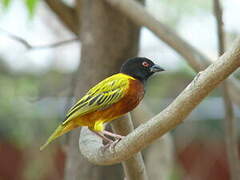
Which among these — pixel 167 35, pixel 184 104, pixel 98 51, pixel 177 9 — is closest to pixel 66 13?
pixel 98 51

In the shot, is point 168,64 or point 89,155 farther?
point 168,64

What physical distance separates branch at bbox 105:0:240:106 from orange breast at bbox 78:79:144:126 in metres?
0.63

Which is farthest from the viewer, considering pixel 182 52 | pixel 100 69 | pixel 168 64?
pixel 168 64

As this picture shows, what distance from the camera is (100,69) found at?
168 inches

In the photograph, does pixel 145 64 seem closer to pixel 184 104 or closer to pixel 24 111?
pixel 184 104

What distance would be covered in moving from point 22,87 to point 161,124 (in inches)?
210

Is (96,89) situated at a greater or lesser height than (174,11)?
greater

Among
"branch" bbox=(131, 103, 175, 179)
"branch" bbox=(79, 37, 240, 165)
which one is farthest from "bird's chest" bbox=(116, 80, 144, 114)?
"branch" bbox=(131, 103, 175, 179)

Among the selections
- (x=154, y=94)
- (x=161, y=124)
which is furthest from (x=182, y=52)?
(x=154, y=94)

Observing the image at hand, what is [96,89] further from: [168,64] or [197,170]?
[168,64]

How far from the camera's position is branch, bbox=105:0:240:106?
12.8ft

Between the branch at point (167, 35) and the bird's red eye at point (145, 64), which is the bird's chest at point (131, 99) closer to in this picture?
the bird's red eye at point (145, 64)

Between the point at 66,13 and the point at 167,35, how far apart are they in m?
1.03

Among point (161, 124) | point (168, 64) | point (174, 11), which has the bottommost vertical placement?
point (168, 64)
